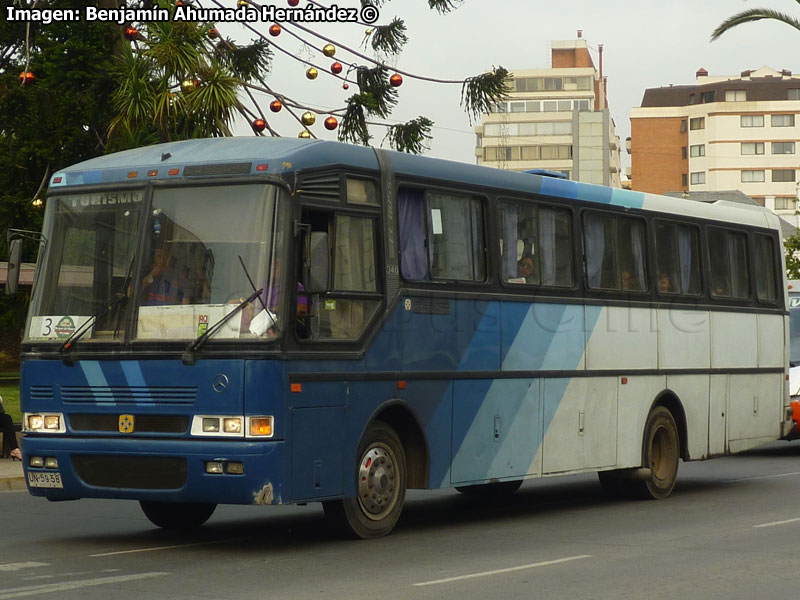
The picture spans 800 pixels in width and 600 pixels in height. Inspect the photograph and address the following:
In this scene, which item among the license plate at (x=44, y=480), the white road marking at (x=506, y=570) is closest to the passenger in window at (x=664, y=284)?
the white road marking at (x=506, y=570)

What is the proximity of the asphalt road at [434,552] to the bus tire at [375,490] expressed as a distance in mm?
181

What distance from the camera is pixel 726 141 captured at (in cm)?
12506

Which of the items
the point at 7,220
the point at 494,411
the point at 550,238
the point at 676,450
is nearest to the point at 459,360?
the point at 494,411

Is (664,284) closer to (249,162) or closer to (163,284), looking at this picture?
(249,162)

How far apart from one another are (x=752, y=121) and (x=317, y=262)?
119113 millimetres

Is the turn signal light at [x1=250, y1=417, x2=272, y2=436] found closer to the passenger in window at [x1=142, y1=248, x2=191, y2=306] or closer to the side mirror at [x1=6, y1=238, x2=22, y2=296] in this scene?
the passenger in window at [x1=142, y1=248, x2=191, y2=306]

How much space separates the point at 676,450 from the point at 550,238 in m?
3.43

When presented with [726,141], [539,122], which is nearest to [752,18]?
[726,141]

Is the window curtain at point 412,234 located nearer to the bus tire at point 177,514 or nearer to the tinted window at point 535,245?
the tinted window at point 535,245

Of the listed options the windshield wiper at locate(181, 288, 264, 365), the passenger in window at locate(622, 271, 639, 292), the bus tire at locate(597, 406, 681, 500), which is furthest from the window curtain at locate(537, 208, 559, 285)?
the windshield wiper at locate(181, 288, 264, 365)

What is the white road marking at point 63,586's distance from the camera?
8.77 metres

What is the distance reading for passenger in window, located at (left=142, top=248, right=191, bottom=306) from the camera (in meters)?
10.7

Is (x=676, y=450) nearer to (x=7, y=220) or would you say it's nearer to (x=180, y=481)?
(x=180, y=481)

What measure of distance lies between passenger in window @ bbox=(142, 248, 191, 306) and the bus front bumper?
1.05 meters
